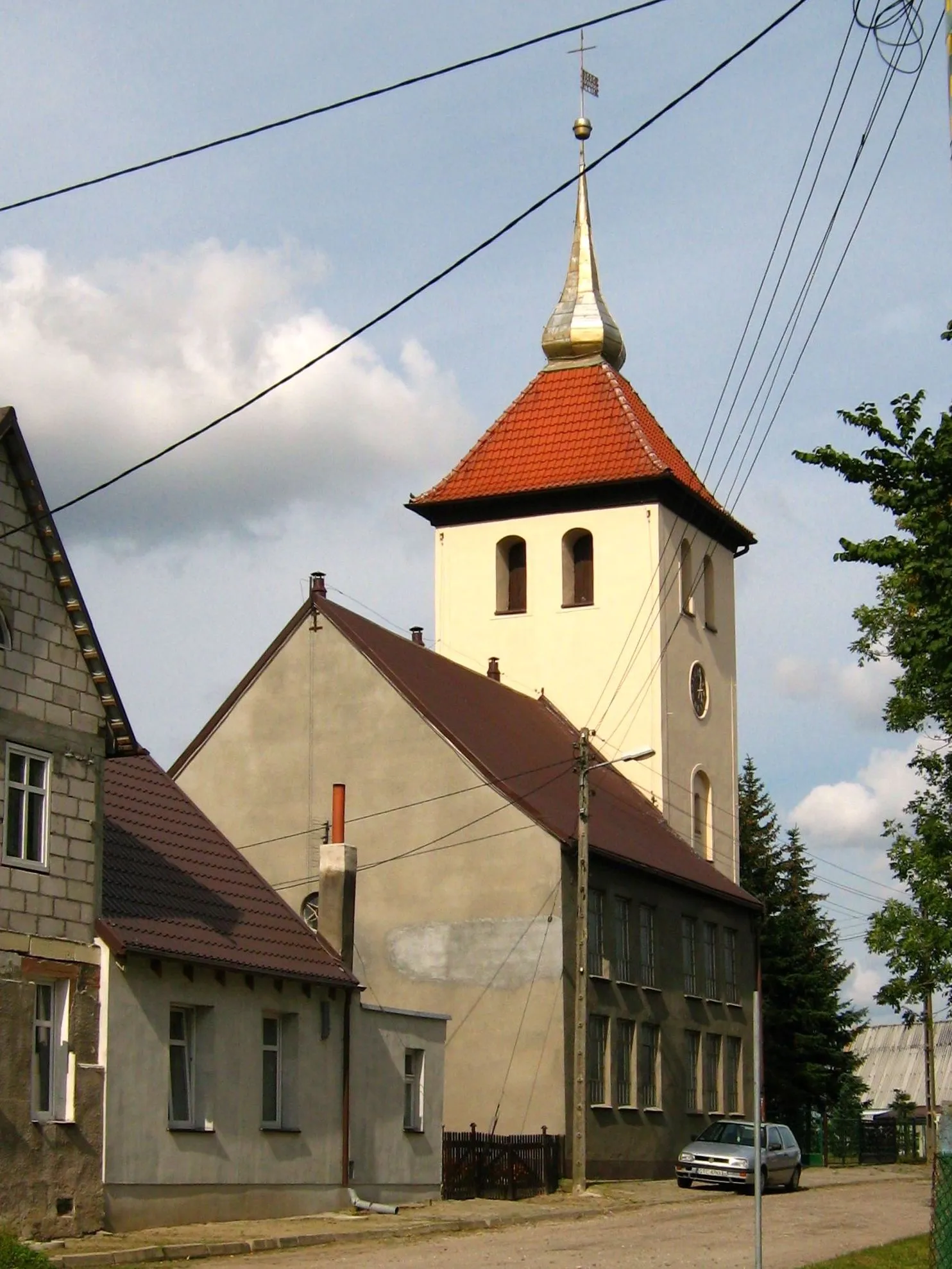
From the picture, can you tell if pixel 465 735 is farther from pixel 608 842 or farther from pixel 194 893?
pixel 194 893

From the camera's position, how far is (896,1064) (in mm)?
103750

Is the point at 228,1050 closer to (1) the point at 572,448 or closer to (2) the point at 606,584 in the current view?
(2) the point at 606,584

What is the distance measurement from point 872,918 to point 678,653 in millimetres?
12536

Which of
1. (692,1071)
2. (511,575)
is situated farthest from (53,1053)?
(511,575)

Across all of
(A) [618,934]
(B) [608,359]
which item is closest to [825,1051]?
(A) [618,934]

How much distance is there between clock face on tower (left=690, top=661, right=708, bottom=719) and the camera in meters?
51.4

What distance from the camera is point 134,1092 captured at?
24.2m

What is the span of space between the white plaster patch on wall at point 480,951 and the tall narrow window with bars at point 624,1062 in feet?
11.6

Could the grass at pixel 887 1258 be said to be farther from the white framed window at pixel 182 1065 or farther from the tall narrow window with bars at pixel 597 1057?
the tall narrow window with bars at pixel 597 1057

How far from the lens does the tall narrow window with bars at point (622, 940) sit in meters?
41.1

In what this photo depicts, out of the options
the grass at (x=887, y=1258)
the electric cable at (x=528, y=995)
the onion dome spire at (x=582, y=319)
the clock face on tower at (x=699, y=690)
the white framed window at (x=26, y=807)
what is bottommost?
the grass at (x=887, y=1258)

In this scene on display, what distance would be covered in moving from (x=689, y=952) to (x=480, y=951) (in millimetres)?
7808

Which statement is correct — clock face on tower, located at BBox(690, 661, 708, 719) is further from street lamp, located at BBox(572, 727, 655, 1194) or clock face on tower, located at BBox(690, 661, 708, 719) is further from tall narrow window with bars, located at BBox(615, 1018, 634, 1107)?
street lamp, located at BBox(572, 727, 655, 1194)

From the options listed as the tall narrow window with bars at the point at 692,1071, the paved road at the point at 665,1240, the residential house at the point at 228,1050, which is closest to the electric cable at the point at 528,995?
the paved road at the point at 665,1240
